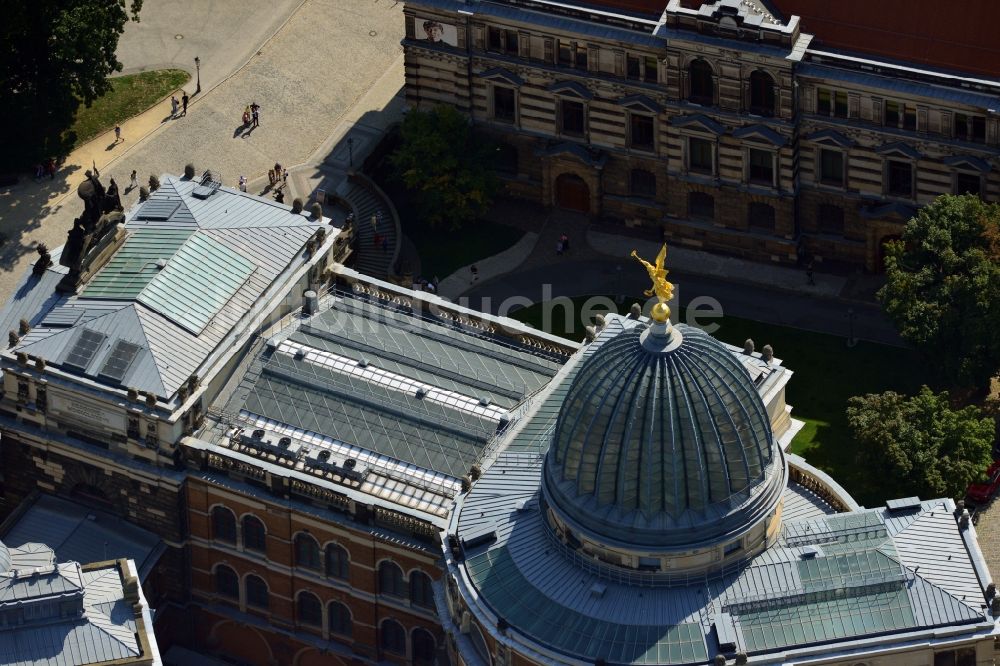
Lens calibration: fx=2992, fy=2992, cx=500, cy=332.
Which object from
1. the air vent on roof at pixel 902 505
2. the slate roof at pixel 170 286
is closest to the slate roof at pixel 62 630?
the slate roof at pixel 170 286

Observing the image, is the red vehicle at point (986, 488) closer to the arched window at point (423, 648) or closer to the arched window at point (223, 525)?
the arched window at point (423, 648)

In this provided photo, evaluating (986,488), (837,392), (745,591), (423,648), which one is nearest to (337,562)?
(423,648)

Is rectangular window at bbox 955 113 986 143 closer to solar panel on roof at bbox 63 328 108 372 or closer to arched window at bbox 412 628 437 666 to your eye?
arched window at bbox 412 628 437 666

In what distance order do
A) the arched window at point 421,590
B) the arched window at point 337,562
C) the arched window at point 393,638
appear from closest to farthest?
the arched window at point 421,590 → the arched window at point 337,562 → the arched window at point 393,638

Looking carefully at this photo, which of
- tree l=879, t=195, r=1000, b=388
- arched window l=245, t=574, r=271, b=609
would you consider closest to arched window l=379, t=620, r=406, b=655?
arched window l=245, t=574, r=271, b=609

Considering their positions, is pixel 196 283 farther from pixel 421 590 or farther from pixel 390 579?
pixel 421 590
